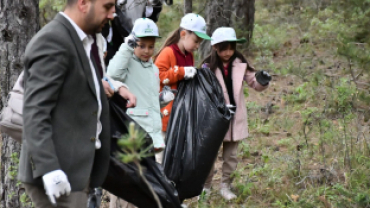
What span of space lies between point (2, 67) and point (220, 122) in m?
1.69

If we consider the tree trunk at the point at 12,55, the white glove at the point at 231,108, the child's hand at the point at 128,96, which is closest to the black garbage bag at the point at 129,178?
the child's hand at the point at 128,96

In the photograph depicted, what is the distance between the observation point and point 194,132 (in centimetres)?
439

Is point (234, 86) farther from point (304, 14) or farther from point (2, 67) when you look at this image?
point (304, 14)

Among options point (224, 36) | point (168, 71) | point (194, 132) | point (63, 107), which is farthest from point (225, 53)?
point (63, 107)

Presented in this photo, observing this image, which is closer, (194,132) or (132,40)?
(132,40)

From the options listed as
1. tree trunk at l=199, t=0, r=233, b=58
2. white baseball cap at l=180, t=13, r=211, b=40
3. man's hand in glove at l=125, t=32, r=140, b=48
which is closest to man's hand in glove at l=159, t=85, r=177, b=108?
man's hand in glove at l=125, t=32, r=140, b=48

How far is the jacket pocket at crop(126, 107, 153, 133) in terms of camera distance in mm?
4023

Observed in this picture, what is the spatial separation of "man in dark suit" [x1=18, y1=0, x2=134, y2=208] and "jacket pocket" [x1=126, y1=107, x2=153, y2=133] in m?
1.29

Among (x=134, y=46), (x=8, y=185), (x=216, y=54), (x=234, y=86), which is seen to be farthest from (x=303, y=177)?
(x=8, y=185)

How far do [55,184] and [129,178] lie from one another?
34.9 inches

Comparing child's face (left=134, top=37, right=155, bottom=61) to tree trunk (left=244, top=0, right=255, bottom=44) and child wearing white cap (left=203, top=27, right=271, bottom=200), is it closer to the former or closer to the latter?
child wearing white cap (left=203, top=27, right=271, bottom=200)

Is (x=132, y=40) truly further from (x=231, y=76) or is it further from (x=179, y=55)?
(x=231, y=76)

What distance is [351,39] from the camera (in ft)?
13.4

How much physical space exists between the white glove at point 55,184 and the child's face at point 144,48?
186 cm
